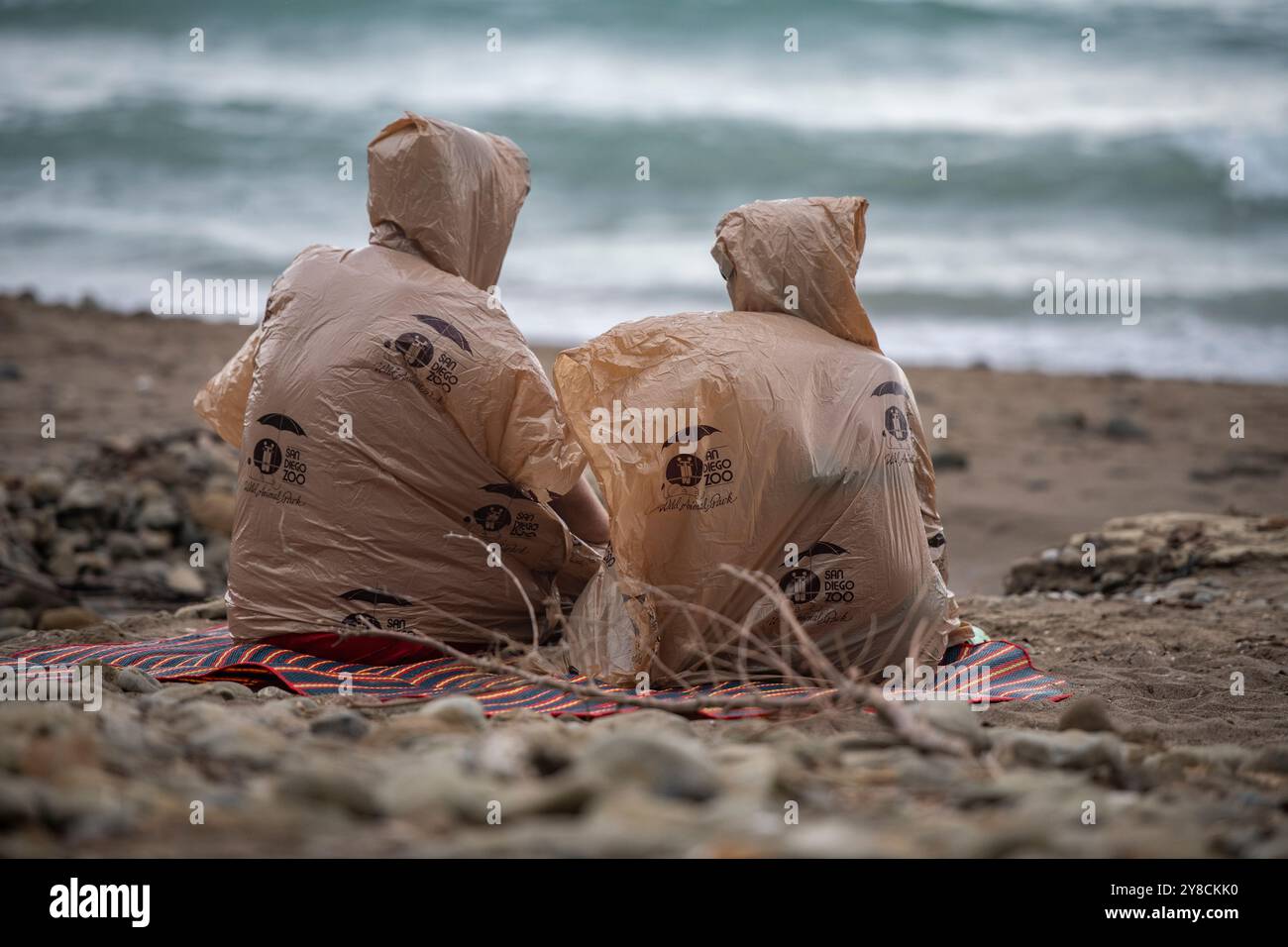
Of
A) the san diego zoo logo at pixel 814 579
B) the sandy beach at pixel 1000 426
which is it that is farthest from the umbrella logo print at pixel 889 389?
the sandy beach at pixel 1000 426

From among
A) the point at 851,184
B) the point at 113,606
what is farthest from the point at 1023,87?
the point at 113,606

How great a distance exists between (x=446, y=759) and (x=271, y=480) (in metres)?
1.51

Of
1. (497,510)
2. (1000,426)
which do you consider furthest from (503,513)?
(1000,426)

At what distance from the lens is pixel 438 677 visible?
2967 mm

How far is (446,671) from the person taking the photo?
9.86ft

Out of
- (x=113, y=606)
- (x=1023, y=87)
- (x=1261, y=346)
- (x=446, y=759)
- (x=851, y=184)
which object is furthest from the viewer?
(x=1023, y=87)

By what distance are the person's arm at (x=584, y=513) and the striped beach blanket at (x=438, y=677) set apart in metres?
0.47

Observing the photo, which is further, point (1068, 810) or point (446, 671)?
point (446, 671)

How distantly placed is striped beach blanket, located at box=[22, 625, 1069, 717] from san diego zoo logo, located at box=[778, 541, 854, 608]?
0.69 feet

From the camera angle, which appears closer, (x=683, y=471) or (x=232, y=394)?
(x=683, y=471)

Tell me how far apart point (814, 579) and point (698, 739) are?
2.48 ft

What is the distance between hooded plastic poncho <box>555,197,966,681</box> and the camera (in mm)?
2832

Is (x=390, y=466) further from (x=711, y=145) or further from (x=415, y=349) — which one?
(x=711, y=145)

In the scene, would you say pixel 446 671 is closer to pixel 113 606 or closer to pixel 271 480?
pixel 271 480
